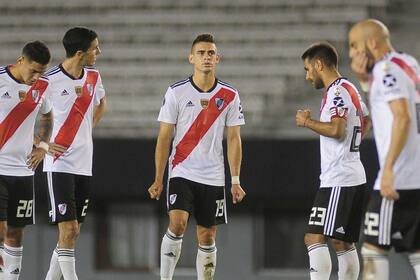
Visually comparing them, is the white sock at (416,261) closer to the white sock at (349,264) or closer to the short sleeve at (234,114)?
the white sock at (349,264)

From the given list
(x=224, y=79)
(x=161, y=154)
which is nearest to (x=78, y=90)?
(x=161, y=154)

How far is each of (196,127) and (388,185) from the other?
286 cm

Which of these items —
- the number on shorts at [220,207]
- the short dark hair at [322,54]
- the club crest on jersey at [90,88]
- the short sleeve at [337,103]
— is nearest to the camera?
the short sleeve at [337,103]

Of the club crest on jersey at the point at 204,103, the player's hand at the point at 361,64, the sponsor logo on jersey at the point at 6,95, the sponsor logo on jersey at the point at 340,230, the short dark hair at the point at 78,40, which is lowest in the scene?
the sponsor logo on jersey at the point at 340,230

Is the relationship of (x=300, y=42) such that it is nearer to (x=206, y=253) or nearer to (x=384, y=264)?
(x=206, y=253)

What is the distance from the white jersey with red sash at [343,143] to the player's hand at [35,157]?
2.25 metres

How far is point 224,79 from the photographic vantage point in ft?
52.3

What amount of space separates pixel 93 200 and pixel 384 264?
8559 mm

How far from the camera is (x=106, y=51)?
16.6 metres

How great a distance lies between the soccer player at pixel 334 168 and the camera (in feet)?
28.7

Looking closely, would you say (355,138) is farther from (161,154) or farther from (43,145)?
(43,145)

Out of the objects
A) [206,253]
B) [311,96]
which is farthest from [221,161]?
[311,96]

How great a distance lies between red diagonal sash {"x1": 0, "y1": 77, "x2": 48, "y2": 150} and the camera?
30.2 ft

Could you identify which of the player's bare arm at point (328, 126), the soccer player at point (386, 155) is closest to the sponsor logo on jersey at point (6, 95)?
the player's bare arm at point (328, 126)
